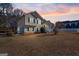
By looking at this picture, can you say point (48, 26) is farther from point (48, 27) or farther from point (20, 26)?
point (20, 26)

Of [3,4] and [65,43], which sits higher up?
[3,4]

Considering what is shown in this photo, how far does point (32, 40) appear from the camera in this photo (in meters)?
7.86

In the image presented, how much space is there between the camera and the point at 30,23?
7.92 meters

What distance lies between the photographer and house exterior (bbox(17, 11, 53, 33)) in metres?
7.90

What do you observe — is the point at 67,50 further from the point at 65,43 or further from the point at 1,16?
the point at 1,16

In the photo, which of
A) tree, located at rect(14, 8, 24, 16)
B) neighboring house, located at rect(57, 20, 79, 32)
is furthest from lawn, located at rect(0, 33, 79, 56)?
tree, located at rect(14, 8, 24, 16)

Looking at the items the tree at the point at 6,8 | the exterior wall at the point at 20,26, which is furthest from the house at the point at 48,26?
the tree at the point at 6,8

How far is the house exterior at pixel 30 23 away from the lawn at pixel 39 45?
0.08 m

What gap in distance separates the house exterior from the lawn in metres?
0.08

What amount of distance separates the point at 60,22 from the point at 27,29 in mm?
430

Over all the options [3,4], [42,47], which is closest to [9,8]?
[3,4]

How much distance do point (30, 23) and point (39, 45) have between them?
306mm

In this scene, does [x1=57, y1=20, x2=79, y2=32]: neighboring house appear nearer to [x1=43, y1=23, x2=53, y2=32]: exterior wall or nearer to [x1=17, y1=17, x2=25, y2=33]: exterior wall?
[x1=43, y1=23, x2=53, y2=32]: exterior wall

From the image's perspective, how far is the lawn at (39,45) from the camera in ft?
25.7
